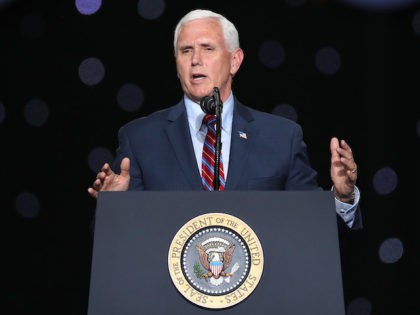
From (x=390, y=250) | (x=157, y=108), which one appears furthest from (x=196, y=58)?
(x=390, y=250)

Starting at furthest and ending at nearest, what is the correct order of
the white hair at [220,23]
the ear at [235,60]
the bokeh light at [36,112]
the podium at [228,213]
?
1. the bokeh light at [36,112]
2. the ear at [235,60]
3. the white hair at [220,23]
4. the podium at [228,213]

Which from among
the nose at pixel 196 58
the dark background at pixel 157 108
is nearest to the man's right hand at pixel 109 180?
the nose at pixel 196 58

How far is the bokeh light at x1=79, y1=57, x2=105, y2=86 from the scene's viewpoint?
2906 millimetres

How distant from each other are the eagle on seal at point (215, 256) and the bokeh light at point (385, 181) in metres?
1.66

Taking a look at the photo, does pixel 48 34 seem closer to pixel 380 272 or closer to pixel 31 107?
→ pixel 31 107

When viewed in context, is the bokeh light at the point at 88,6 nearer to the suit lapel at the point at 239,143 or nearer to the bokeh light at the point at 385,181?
the suit lapel at the point at 239,143

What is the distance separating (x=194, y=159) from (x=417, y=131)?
1309 mm

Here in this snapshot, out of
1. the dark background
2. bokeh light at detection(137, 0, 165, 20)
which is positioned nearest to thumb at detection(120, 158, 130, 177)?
the dark background

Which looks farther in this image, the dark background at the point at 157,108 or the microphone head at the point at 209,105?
the dark background at the point at 157,108

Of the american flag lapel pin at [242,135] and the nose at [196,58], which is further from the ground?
the nose at [196,58]

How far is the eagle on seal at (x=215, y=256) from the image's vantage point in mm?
1381

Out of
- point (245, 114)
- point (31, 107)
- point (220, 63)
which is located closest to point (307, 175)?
point (245, 114)

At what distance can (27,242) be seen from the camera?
9.58ft

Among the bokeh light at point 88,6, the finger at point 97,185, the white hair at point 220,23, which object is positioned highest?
the bokeh light at point 88,6
